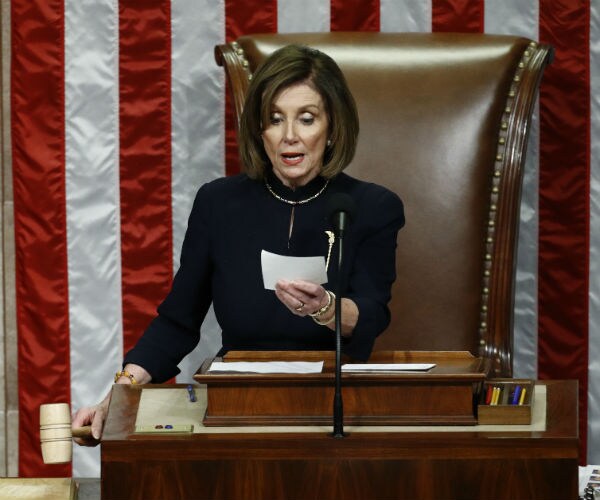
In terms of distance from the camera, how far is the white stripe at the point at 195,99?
11.4ft

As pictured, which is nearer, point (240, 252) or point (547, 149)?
point (240, 252)

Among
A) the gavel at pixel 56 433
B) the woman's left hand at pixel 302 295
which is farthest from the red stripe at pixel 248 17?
the gavel at pixel 56 433

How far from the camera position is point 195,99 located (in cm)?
350

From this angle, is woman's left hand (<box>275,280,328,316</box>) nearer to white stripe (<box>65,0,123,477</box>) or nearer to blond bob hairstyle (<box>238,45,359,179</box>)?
blond bob hairstyle (<box>238,45,359,179</box>)

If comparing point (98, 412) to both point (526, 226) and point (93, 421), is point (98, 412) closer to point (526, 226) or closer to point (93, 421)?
point (93, 421)

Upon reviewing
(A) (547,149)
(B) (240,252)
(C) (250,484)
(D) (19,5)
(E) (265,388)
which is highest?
(D) (19,5)

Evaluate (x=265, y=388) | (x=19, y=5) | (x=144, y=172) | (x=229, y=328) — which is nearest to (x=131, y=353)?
(x=229, y=328)

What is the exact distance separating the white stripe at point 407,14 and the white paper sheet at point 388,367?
1.67 metres

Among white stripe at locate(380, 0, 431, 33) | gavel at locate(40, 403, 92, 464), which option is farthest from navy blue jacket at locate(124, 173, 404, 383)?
white stripe at locate(380, 0, 431, 33)

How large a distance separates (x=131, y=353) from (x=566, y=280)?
160cm

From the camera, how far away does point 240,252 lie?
2.59 m

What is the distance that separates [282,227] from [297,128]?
23 cm

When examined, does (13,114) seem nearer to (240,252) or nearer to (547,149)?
(240,252)

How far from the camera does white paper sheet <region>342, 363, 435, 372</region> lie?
1.95 meters
